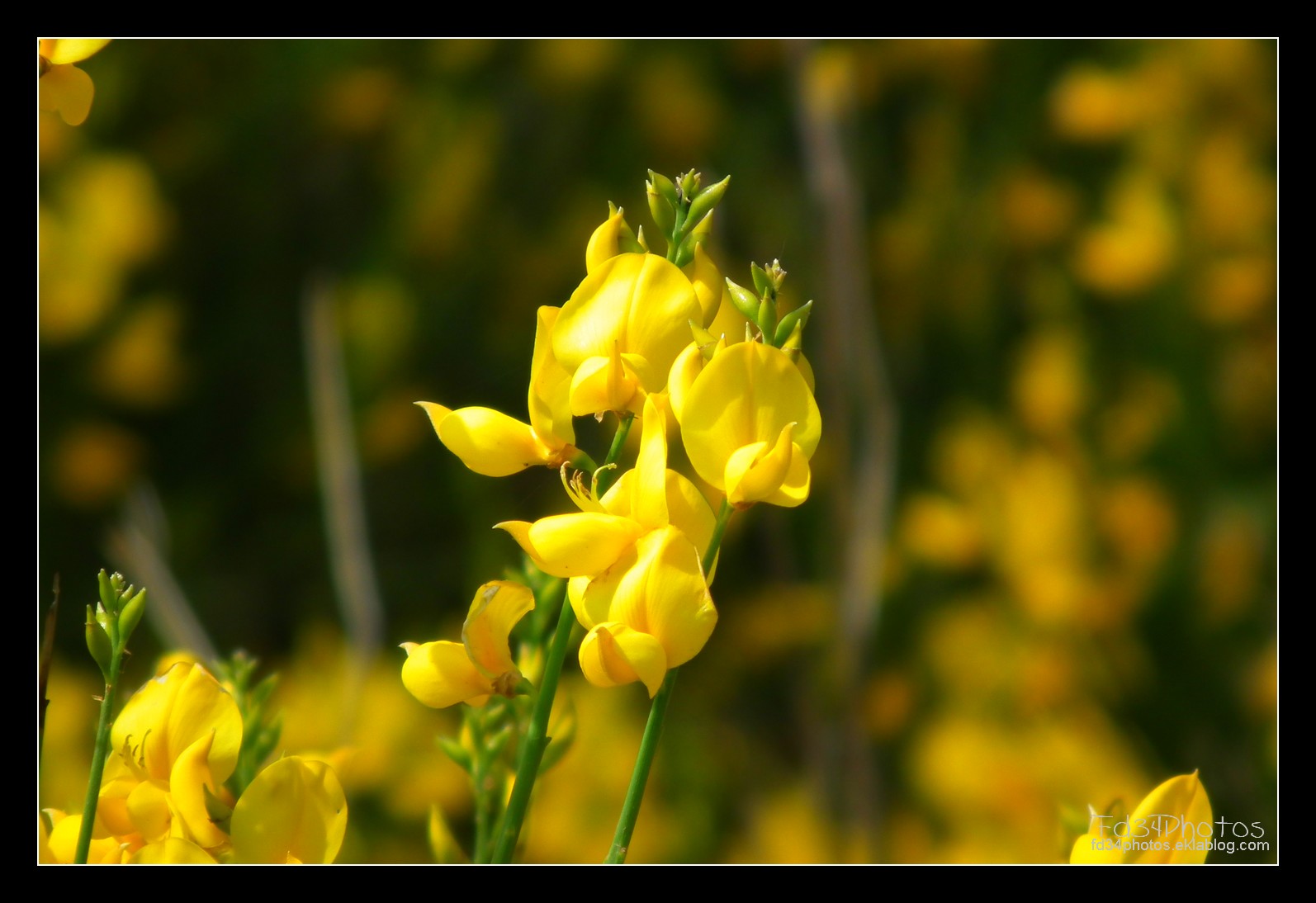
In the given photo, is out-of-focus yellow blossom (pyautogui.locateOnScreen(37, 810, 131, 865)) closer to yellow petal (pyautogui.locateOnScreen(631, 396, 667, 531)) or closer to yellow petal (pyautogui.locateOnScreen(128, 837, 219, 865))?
yellow petal (pyautogui.locateOnScreen(128, 837, 219, 865))

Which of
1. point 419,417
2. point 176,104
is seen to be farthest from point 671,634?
point 176,104

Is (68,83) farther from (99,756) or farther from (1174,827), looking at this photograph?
(1174,827)

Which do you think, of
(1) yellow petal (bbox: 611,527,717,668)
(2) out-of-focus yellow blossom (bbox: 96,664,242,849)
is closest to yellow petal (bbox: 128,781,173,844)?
(2) out-of-focus yellow blossom (bbox: 96,664,242,849)

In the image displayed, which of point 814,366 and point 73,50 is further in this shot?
point 814,366

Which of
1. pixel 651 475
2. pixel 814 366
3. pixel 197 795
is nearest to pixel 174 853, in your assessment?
pixel 197 795

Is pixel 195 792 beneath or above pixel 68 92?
beneath

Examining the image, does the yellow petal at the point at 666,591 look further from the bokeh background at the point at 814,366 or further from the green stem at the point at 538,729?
the bokeh background at the point at 814,366

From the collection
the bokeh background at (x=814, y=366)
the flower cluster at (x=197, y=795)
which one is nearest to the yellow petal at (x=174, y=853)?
the flower cluster at (x=197, y=795)
